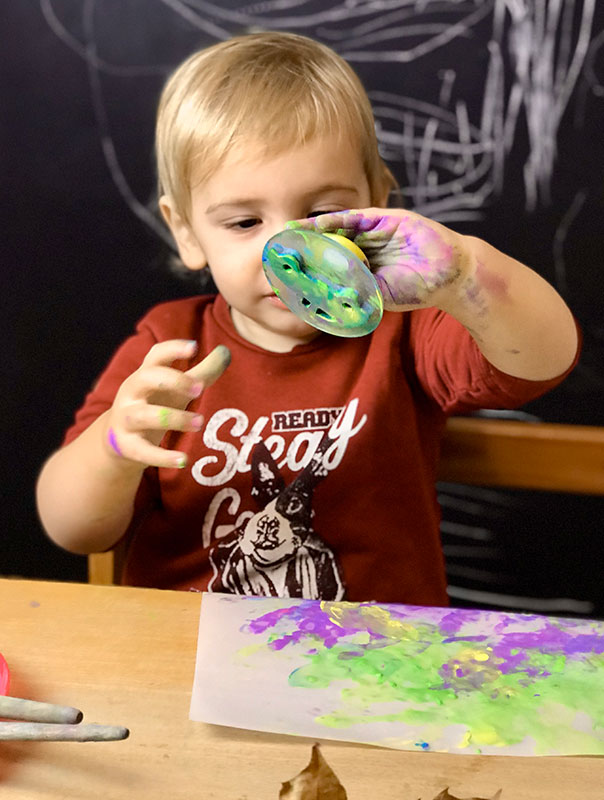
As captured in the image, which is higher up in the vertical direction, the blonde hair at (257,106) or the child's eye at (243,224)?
the blonde hair at (257,106)

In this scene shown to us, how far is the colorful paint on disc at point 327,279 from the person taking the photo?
0.51 metres

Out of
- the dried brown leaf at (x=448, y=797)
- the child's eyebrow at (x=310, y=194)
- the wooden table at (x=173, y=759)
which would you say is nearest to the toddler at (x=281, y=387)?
the child's eyebrow at (x=310, y=194)

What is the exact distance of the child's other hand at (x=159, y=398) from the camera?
0.56 m

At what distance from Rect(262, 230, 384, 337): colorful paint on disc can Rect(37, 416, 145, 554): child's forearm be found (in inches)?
7.5

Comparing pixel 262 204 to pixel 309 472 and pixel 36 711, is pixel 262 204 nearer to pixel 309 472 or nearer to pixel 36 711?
pixel 309 472

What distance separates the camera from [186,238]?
845mm

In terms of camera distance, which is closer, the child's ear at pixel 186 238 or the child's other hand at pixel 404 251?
the child's other hand at pixel 404 251

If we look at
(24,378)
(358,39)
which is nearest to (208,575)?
(24,378)

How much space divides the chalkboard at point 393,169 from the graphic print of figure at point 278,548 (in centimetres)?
55

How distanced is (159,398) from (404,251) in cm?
20

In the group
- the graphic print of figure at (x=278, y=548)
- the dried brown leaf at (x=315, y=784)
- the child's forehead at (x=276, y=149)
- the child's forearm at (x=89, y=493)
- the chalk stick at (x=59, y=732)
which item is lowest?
the graphic print of figure at (x=278, y=548)

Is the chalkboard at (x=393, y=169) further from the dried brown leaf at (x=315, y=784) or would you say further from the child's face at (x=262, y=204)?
the dried brown leaf at (x=315, y=784)

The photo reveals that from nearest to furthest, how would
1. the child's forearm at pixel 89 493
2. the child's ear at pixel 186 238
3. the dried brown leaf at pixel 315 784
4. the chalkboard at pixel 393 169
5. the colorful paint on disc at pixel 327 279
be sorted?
the dried brown leaf at pixel 315 784, the colorful paint on disc at pixel 327 279, the child's forearm at pixel 89 493, the child's ear at pixel 186 238, the chalkboard at pixel 393 169

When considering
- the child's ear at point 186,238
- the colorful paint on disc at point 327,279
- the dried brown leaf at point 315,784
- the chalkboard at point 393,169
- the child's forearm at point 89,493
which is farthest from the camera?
the chalkboard at point 393,169
